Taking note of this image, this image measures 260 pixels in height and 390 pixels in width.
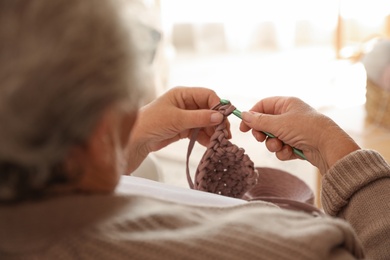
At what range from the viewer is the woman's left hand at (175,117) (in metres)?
0.99

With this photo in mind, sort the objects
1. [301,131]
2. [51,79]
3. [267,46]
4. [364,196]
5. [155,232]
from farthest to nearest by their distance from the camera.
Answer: [267,46], [301,131], [364,196], [155,232], [51,79]

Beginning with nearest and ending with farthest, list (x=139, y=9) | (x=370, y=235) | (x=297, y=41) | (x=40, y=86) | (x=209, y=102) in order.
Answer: (x=40, y=86)
(x=139, y=9)
(x=370, y=235)
(x=209, y=102)
(x=297, y=41)

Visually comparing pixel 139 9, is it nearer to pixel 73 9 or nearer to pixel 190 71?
pixel 73 9

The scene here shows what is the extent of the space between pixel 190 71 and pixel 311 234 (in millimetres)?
2748

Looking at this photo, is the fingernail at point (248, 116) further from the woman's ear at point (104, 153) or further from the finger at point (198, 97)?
the woman's ear at point (104, 153)

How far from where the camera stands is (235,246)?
1.84ft

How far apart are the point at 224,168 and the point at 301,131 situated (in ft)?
0.64

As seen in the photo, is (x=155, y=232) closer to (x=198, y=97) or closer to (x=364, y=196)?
(x=364, y=196)

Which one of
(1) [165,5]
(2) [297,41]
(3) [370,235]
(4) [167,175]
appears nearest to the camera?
(3) [370,235]

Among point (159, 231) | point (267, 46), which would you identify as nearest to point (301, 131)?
point (159, 231)

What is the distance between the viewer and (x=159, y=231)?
57 centimetres

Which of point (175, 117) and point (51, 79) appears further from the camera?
point (175, 117)

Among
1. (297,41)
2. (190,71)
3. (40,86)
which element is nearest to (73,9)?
(40,86)

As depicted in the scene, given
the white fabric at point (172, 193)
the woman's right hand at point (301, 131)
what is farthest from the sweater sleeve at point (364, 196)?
the white fabric at point (172, 193)
